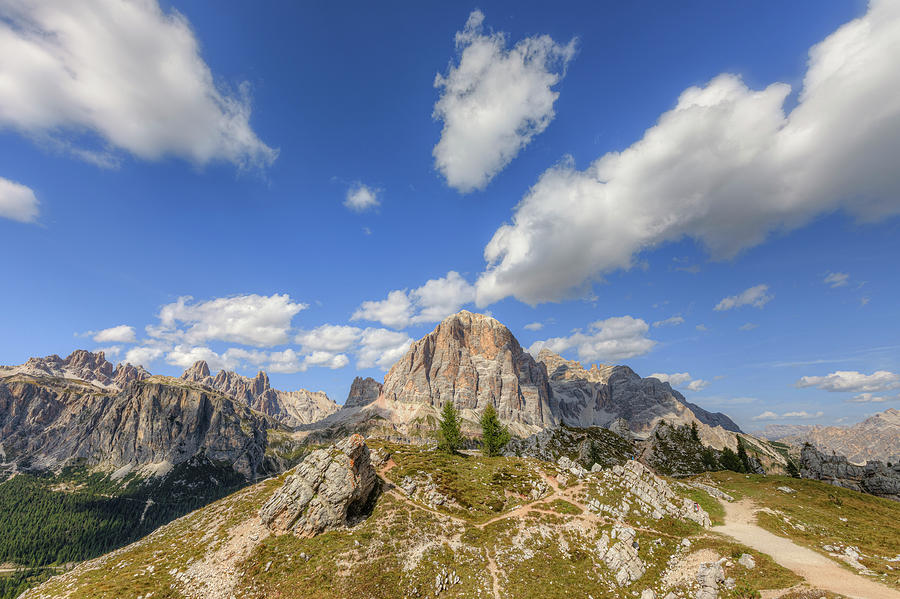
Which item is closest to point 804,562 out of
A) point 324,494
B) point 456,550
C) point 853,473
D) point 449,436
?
point 456,550

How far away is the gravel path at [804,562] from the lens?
3200 centimetres

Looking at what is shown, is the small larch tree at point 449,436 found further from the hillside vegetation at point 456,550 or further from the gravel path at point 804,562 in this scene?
the gravel path at point 804,562

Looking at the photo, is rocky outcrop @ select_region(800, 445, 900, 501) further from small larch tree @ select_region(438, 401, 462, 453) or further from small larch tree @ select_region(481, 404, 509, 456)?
small larch tree @ select_region(438, 401, 462, 453)

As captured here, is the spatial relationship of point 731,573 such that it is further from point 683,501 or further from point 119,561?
point 119,561

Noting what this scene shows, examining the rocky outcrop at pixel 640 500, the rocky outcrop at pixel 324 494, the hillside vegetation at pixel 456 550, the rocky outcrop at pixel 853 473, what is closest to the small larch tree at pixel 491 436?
the hillside vegetation at pixel 456 550

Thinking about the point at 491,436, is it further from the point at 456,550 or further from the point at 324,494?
the point at 324,494

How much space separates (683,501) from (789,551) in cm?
1691

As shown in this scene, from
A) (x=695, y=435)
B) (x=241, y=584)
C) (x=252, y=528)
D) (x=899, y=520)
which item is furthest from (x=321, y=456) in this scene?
(x=695, y=435)

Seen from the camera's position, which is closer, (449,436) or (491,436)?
(449,436)

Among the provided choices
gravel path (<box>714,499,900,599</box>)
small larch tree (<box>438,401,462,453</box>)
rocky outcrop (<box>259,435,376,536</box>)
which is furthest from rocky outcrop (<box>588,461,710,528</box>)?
small larch tree (<box>438,401,462,453</box>)

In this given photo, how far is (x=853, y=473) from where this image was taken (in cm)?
9175

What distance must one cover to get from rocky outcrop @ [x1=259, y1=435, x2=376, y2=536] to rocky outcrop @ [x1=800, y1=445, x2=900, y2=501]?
113968mm

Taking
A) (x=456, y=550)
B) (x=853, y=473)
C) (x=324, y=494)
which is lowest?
(x=456, y=550)

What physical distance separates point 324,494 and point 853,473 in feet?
438
